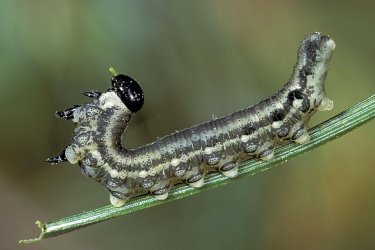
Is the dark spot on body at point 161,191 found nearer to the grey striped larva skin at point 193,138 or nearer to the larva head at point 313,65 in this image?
the grey striped larva skin at point 193,138

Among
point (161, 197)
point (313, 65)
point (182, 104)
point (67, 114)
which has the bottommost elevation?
point (161, 197)

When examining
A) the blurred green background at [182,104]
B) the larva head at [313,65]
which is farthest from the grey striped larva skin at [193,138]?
the blurred green background at [182,104]

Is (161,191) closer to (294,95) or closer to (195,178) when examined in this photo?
(195,178)

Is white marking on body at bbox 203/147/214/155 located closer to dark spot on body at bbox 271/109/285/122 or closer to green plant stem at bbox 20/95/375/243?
green plant stem at bbox 20/95/375/243

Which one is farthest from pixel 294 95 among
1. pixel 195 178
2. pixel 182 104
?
pixel 182 104

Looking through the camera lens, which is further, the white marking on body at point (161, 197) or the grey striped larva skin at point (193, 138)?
the grey striped larva skin at point (193, 138)

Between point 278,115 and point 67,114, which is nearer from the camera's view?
point 67,114

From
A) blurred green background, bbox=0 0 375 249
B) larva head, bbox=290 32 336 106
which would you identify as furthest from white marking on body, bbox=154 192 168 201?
blurred green background, bbox=0 0 375 249
